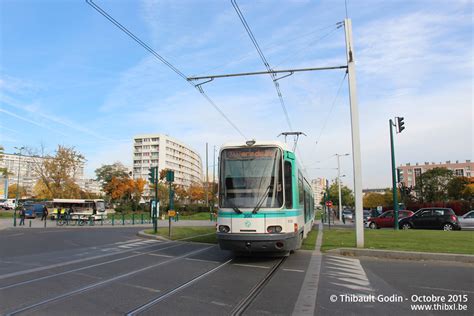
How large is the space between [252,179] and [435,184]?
216 feet

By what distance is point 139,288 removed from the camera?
752 cm

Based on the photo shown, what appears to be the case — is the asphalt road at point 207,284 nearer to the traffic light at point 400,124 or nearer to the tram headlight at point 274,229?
the tram headlight at point 274,229

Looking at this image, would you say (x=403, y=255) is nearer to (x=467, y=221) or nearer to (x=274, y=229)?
(x=274, y=229)

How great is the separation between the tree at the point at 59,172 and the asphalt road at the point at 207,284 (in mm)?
48428

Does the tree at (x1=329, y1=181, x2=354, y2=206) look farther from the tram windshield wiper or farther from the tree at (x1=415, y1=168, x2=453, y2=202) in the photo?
the tram windshield wiper

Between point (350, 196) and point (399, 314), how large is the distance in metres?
103

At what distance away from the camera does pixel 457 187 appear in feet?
202

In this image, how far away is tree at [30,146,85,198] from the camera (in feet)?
187

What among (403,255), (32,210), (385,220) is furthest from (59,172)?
(403,255)

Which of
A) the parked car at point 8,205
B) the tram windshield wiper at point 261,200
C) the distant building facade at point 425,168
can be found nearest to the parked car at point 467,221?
the tram windshield wiper at point 261,200

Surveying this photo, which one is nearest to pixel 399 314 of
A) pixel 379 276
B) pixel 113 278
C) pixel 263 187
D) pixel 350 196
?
pixel 379 276

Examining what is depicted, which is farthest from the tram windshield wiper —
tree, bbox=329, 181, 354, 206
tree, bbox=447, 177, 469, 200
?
tree, bbox=329, 181, 354, 206

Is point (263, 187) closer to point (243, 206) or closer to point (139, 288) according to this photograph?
point (243, 206)

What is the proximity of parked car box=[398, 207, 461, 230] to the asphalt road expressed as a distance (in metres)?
16.1
